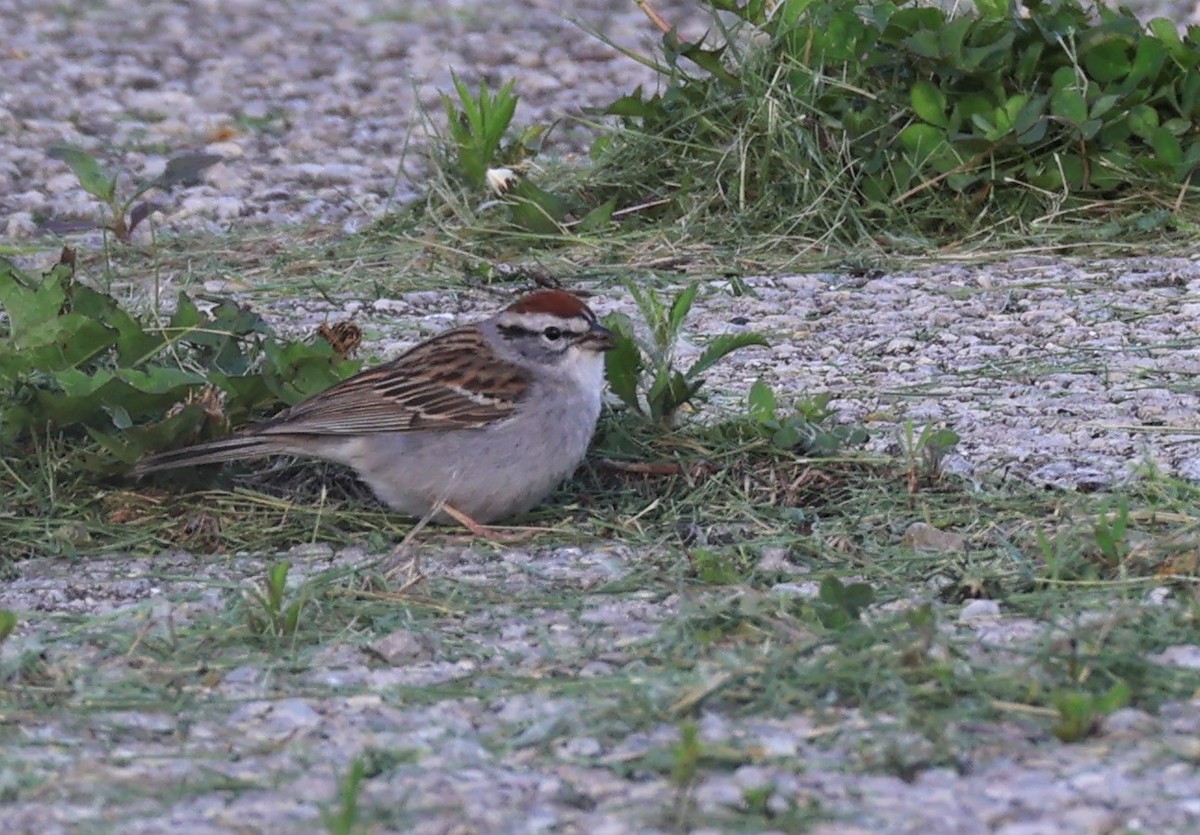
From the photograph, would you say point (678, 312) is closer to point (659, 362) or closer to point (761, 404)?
point (659, 362)

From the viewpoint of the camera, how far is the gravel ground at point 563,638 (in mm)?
3533

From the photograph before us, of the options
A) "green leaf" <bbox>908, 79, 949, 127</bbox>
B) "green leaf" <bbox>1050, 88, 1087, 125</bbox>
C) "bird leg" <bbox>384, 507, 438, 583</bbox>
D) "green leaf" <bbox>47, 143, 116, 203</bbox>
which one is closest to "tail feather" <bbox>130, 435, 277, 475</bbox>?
"bird leg" <bbox>384, 507, 438, 583</bbox>

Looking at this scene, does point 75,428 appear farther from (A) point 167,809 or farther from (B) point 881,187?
(B) point 881,187

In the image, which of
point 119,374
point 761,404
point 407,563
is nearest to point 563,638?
point 407,563

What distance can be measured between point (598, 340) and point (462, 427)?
445mm

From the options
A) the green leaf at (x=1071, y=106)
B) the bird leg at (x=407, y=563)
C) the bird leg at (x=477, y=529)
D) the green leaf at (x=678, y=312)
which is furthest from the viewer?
the green leaf at (x=1071, y=106)

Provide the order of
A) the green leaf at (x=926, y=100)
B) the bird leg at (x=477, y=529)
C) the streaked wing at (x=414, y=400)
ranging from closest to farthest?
the bird leg at (x=477, y=529) → the streaked wing at (x=414, y=400) → the green leaf at (x=926, y=100)

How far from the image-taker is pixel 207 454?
5.48 m

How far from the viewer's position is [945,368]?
21.2ft

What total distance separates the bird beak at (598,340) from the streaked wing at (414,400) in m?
0.19

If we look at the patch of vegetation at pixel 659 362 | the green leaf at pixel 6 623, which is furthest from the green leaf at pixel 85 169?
the green leaf at pixel 6 623

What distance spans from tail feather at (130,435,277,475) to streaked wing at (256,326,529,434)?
0.15 ft

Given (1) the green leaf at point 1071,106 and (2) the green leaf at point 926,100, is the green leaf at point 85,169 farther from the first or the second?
(1) the green leaf at point 1071,106

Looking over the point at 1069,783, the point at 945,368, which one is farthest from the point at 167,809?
the point at 945,368
